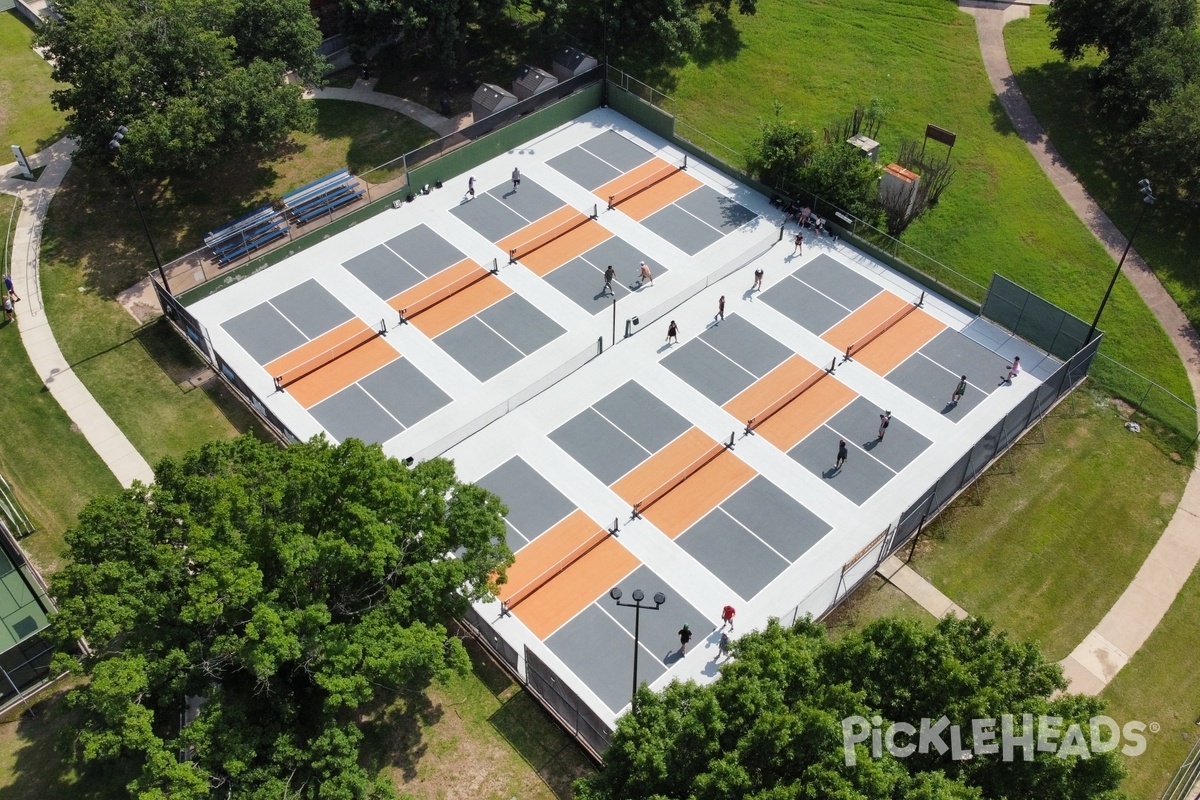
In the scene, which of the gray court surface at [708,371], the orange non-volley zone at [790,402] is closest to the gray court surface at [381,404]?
the gray court surface at [708,371]

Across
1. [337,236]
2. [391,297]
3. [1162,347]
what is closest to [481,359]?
[391,297]

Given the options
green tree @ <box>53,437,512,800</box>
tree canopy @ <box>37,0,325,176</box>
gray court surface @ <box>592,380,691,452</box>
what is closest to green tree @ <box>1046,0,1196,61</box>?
gray court surface @ <box>592,380,691,452</box>

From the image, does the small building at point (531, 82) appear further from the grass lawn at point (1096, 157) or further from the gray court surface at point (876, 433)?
the grass lawn at point (1096, 157)

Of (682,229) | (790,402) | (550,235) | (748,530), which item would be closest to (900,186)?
(682,229)

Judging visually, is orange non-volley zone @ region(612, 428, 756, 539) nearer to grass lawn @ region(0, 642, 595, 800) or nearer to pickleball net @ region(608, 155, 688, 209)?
grass lawn @ region(0, 642, 595, 800)

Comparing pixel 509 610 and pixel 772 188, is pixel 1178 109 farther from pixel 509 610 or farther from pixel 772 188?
pixel 509 610

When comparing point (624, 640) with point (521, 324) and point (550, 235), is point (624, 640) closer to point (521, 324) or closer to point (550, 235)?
point (521, 324)
